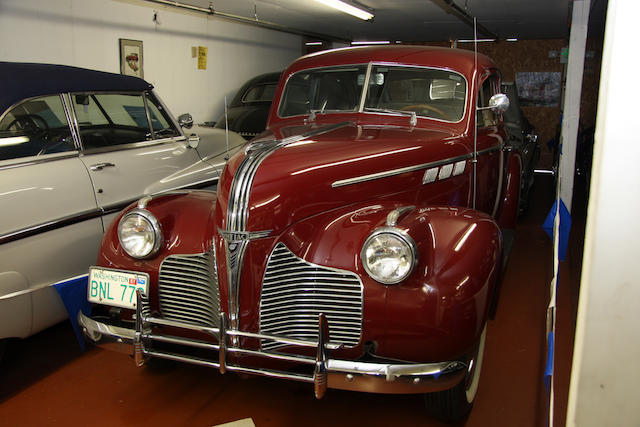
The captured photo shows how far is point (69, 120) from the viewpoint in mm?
3367

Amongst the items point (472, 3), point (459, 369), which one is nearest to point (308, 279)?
point (459, 369)

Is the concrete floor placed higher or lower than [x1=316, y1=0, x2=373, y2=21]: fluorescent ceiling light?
lower

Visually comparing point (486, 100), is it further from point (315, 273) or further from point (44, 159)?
Result: point (44, 159)

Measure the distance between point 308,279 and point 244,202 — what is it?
41 cm

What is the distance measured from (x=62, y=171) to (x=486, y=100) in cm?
283

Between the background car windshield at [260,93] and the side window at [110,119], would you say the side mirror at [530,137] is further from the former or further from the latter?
the side window at [110,119]

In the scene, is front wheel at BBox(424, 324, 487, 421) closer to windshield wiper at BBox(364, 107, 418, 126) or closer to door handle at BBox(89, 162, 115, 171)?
windshield wiper at BBox(364, 107, 418, 126)

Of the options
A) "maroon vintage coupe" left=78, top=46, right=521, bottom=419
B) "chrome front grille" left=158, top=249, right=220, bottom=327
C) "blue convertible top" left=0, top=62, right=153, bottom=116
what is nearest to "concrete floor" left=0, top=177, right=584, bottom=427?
"maroon vintage coupe" left=78, top=46, right=521, bottom=419

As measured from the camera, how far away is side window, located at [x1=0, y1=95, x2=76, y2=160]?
3.00 meters

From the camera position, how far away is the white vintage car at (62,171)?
2785 mm

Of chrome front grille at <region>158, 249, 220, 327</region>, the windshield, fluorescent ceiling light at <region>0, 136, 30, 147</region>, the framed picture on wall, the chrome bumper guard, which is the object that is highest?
the framed picture on wall

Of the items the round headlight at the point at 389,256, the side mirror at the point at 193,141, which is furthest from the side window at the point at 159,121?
the round headlight at the point at 389,256

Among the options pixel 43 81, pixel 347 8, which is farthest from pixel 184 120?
pixel 347 8

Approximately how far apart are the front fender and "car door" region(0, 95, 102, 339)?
1.44 metres
